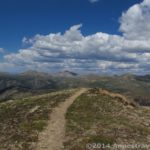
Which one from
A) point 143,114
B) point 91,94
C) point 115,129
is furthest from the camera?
point 91,94

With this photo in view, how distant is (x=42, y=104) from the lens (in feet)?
232

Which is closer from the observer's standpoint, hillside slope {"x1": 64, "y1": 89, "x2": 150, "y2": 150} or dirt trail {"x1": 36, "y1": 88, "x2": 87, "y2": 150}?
dirt trail {"x1": 36, "y1": 88, "x2": 87, "y2": 150}

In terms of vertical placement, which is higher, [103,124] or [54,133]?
[103,124]

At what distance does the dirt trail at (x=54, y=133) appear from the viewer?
1613 inches

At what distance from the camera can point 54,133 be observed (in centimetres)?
4647

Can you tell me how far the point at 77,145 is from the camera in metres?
42.1

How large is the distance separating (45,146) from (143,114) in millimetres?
30986

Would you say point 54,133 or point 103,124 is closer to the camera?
point 54,133

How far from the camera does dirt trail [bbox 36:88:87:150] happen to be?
4097cm

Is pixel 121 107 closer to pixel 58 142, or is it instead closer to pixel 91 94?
pixel 91 94

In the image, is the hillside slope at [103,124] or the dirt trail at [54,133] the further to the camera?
the hillside slope at [103,124]

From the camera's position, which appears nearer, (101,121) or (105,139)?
(105,139)

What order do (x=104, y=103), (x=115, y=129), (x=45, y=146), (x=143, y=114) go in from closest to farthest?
1. (x=45, y=146)
2. (x=115, y=129)
3. (x=143, y=114)
4. (x=104, y=103)

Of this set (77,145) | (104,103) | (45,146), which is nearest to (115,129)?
(77,145)
